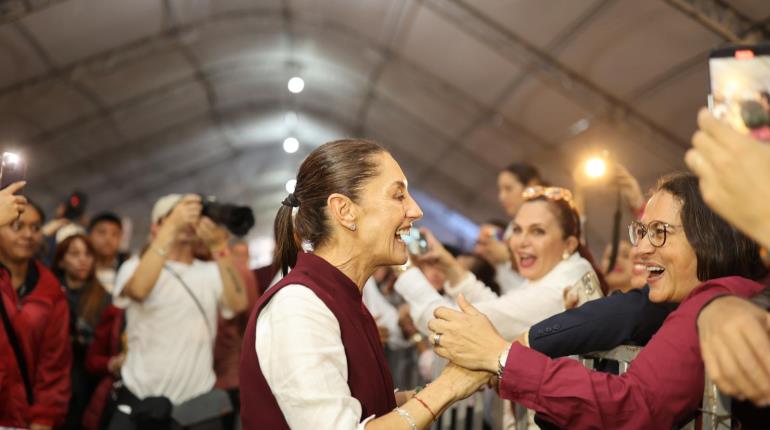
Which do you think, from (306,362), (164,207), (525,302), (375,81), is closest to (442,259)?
(525,302)

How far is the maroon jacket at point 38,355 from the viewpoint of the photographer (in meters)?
2.51

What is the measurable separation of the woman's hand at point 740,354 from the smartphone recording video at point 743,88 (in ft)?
0.98

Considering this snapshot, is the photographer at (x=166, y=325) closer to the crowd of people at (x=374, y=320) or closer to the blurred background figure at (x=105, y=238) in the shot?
the crowd of people at (x=374, y=320)

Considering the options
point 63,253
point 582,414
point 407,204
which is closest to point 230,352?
point 63,253

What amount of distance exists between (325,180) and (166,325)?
162 centimetres

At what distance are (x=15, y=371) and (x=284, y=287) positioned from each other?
5.17 ft

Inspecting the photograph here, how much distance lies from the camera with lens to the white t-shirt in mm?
294

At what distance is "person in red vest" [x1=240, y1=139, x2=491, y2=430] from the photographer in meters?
1.42

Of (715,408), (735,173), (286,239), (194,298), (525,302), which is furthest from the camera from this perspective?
(194,298)

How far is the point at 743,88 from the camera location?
3.37 feet

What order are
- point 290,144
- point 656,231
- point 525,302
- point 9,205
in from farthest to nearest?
1. point 290,144
2. point 525,302
3. point 9,205
4. point 656,231

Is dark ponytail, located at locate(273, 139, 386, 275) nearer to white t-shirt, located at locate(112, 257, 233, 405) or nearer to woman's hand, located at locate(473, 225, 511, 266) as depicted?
white t-shirt, located at locate(112, 257, 233, 405)

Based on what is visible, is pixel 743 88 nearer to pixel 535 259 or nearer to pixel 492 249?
pixel 535 259

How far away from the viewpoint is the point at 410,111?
12773 millimetres
